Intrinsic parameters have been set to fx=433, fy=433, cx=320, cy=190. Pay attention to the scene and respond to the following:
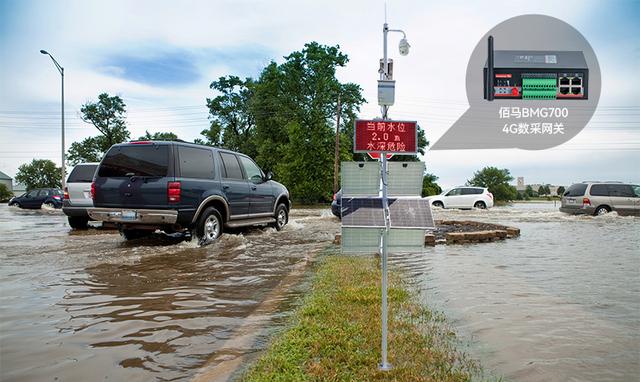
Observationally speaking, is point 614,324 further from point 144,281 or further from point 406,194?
point 144,281

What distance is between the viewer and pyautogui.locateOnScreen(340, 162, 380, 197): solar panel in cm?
325

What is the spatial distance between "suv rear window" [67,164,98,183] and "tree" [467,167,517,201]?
74140 millimetres

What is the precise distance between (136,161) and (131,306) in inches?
185

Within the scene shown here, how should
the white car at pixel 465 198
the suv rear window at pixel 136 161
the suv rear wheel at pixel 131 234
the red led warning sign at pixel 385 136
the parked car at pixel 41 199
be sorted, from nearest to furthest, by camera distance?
1. the red led warning sign at pixel 385 136
2. the suv rear window at pixel 136 161
3. the suv rear wheel at pixel 131 234
4. the white car at pixel 465 198
5. the parked car at pixel 41 199

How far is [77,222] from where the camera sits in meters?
12.6

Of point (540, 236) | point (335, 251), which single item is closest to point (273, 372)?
point (335, 251)

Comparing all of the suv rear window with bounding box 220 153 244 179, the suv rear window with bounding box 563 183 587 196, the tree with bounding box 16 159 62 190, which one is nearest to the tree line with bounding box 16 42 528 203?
the suv rear window with bounding box 563 183 587 196

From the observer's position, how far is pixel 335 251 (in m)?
9.01

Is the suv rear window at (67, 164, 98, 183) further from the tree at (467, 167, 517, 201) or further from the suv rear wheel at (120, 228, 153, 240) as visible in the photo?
the tree at (467, 167, 517, 201)

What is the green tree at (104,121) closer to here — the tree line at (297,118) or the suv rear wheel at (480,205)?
the tree line at (297,118)

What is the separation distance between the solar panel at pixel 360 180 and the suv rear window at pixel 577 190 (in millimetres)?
20381

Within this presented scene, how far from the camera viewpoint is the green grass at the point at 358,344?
9.31ft

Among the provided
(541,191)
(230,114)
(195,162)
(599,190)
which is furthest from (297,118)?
(541,191)

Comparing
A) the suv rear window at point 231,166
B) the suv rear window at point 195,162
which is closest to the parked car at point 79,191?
the suv rear window at point 231,166
